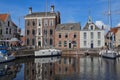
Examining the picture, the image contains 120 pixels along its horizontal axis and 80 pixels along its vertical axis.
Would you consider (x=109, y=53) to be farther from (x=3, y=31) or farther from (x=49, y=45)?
(x=3, y=31)

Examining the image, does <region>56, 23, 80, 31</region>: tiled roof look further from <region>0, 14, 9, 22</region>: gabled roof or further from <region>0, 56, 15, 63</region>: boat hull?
<region>0, 56, 15, 63</region>: boat hull

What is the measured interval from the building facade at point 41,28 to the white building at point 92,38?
374 inches

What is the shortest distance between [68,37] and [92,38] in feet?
24.7

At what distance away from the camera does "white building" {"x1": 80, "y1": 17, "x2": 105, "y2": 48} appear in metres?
69.2

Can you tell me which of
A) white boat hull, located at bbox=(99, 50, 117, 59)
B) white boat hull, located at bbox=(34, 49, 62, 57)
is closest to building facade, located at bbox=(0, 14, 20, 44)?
white boat hull, located at bbox=(34, 49, 62, 57)

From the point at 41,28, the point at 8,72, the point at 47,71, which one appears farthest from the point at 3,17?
the point at 47,71

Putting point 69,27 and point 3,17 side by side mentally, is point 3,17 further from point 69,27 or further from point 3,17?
point 69,27

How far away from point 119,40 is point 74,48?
17.5m

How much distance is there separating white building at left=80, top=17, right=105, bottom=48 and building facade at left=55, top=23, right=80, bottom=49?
1558mm

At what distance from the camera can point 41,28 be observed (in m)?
71.9

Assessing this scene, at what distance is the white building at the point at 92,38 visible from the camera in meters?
69.2

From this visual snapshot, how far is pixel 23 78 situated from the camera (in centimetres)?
2422

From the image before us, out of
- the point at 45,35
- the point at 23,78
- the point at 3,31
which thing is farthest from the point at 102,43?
the point at 23,78

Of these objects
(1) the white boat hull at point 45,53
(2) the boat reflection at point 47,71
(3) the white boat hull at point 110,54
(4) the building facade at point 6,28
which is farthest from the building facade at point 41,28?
(2) the boat reflection at point 47,71
